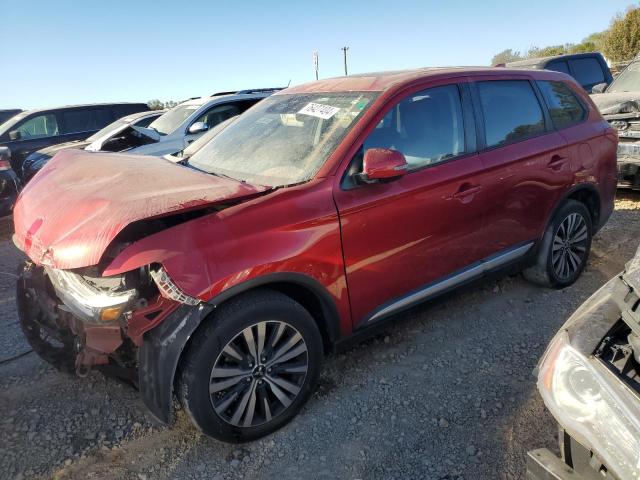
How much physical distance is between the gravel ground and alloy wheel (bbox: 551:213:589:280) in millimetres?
528

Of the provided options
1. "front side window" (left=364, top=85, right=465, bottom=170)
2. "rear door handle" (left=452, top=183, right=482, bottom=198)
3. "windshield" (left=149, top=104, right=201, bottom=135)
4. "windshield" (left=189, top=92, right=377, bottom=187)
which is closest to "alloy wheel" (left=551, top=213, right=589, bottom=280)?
"rear door handle" (left=452, top=183, right=482, bottom=198)

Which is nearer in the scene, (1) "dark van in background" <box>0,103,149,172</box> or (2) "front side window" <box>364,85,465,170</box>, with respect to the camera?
(2) "front side window" <box>364,85,465,170</box>

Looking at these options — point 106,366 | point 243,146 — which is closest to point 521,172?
point 243,146

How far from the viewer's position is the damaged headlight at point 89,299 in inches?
83.4

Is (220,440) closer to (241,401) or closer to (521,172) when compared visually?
(241,401)

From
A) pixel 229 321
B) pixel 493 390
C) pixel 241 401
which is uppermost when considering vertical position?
pixel 229 321

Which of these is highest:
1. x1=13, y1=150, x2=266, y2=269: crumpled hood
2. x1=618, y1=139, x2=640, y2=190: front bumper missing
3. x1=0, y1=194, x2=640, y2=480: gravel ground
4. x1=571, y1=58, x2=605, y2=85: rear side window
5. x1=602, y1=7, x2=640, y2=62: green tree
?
x1=602, y1=7, x2=640, y2=62: green tree

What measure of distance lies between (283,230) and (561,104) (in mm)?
2789

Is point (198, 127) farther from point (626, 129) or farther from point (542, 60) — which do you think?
point (542, 60)

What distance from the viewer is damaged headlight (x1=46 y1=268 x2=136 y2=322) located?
212 cm

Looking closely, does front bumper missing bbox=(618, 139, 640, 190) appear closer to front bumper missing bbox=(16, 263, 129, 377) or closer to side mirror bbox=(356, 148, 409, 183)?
side mirror bbox=(356, 148, 409, 183)

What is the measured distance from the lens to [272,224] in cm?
234

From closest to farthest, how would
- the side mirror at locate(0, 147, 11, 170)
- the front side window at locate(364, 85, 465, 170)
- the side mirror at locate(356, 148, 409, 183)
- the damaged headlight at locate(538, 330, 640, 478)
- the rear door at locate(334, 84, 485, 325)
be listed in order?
1. the damaged headlight at locate(538, 330, 640, 478)
2. the side mirror at locate(356, 148, 409, 183)
3. the rear door at locate(334, 84, 485, 325)
4. the front side window at locate(364, 85, 465, 170)
5. the side mirror at locate(0, 147, 11, 170)

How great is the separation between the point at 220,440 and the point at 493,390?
1.59 meters
